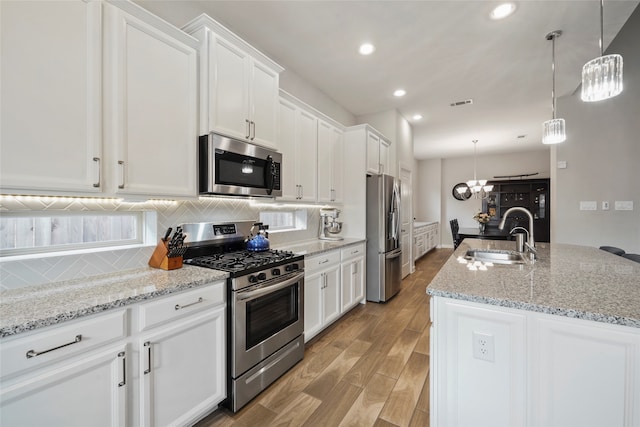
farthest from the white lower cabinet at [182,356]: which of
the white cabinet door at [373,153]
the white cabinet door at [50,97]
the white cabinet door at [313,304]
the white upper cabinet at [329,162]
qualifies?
the white cabinet door at [373,153]

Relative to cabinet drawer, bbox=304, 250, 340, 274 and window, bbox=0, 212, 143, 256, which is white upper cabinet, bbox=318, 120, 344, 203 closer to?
cabinet drawer, bbox=304, 250, 340, 274

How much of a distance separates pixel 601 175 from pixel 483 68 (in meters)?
2.31

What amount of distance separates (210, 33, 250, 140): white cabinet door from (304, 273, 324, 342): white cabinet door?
4.64 feet

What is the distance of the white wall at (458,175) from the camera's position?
7.77 meters

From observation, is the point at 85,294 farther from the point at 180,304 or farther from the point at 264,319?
the point at 264,319

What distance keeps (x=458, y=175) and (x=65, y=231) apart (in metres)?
9.26

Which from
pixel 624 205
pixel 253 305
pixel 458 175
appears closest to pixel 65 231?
pixel 253 305

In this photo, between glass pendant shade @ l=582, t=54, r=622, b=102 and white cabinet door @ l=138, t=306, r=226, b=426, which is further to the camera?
glass pendant shade @ l=582, t=54, r=622, b=102

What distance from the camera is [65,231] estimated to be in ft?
5.06

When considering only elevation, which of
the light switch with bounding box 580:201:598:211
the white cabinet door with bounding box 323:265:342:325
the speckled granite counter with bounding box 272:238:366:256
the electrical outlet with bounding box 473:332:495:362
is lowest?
the white cabinet door with bounding box 323:265:342:325

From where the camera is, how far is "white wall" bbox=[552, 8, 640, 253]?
3441mm

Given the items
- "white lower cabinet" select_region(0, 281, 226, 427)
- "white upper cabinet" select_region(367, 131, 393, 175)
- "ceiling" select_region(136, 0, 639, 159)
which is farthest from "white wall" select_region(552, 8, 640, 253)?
"white lower cabinet" select_region(0, 281, 226, 427)

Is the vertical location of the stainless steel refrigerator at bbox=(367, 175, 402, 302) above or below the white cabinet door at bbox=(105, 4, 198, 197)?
below

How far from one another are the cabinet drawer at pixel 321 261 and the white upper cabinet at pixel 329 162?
708 mm
